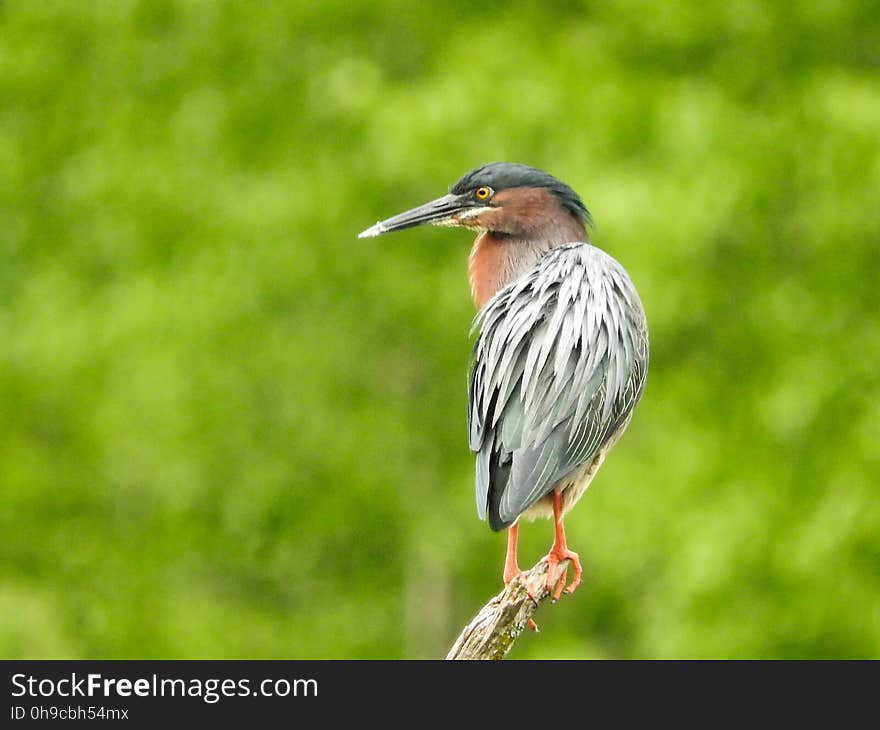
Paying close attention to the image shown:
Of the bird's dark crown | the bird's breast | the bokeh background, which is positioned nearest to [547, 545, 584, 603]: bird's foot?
the bird's breast

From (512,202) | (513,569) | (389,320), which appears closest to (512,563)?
(513,569)

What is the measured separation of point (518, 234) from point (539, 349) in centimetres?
79

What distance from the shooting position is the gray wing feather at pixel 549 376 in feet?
16.4

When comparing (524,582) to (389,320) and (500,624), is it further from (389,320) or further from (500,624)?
(389,320)

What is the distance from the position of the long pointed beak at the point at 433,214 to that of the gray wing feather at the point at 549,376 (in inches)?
18.2

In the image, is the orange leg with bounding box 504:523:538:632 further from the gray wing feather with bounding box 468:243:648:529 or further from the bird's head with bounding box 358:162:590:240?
the bird's head with bounding box 358:162:590:240

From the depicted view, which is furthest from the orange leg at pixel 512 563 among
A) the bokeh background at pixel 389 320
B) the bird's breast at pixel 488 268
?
the bokeh background at pixel 389 320

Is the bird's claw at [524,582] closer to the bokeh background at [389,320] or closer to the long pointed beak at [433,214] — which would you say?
the long pointed beak at [433,214]

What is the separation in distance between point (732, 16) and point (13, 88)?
20.9 ft

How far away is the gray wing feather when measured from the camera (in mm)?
5008

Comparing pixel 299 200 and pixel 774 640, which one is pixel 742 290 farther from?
pixel 299 200

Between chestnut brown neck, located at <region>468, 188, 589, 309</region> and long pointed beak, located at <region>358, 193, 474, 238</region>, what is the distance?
11 cm

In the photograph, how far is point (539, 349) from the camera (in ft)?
17.4
